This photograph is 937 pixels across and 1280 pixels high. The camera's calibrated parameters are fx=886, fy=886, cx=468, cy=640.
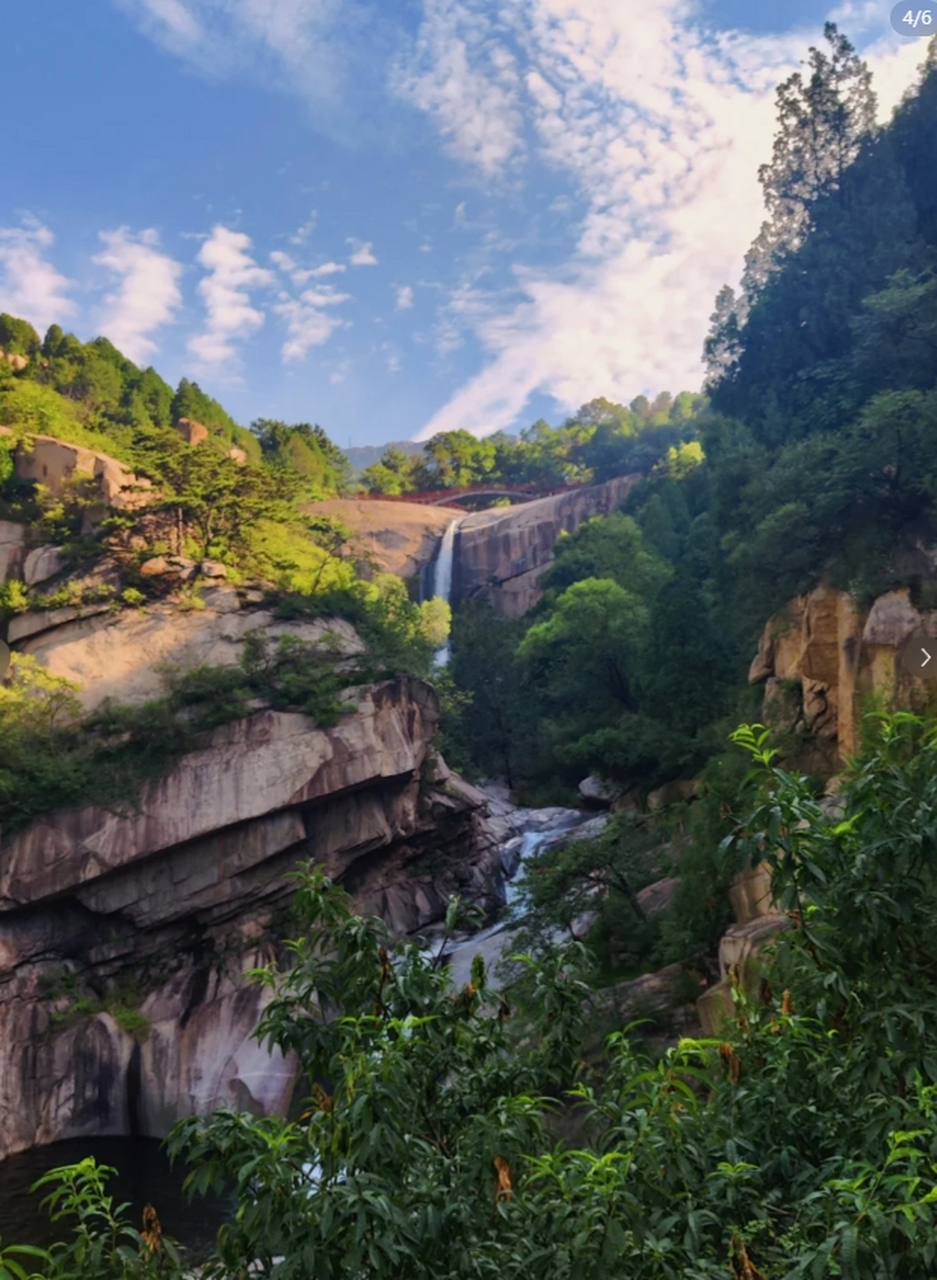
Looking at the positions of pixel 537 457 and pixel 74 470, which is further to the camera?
pixel 537 457

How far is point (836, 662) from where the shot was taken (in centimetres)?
1638

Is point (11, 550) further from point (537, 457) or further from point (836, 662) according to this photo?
point (537, 457)

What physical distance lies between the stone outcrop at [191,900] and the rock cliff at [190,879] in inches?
1.5

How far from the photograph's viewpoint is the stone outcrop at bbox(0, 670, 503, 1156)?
17.8 m

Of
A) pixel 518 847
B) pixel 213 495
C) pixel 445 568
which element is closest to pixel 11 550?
pixel 213 495

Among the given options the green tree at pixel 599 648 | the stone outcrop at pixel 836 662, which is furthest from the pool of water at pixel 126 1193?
the green tree at pixel 599 648

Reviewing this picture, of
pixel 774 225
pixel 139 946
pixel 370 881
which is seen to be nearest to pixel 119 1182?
pixel 139 946

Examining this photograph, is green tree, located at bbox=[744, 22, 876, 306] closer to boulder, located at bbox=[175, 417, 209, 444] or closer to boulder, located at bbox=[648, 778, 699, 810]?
boulder, located at bbox=[648, 778, 699, 810]

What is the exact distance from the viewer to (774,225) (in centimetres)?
3058

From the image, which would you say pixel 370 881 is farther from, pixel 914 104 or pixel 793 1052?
pixel 914 104

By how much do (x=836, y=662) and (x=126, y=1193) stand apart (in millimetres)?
15396

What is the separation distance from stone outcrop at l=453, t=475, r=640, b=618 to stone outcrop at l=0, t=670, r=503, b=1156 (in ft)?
76.8

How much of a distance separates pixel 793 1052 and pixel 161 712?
1978 cm

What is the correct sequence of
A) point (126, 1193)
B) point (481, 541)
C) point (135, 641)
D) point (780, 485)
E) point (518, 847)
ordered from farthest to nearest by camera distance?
point (481, 541) < point (518, 847) < point (135, 641) < point (780, 485) < point (126, 1193)
